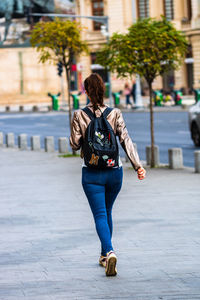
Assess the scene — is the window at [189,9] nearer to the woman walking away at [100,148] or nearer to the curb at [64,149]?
the curb at [64,149]

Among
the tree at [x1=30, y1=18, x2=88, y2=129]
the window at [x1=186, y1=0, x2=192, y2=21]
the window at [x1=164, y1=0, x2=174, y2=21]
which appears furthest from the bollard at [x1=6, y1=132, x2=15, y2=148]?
the window at [x1=164, y1=0, x2=174, y2=21]

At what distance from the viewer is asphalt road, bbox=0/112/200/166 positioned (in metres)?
21.8

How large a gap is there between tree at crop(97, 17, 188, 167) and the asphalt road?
2.28 metres

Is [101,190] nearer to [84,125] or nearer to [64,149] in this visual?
[84,125]

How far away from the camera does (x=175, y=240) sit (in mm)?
8047

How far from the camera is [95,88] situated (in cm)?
659

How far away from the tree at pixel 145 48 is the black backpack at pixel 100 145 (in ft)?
30.9

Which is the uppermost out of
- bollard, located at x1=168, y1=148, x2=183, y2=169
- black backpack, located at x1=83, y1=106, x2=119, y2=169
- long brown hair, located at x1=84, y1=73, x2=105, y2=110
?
long brown hair, located at x1=84, y1=73, x2=105, y2=110

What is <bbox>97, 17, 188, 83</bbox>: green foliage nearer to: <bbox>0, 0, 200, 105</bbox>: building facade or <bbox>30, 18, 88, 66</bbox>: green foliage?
<bbox>30, 18, 88, 66</bbox>: green foliage

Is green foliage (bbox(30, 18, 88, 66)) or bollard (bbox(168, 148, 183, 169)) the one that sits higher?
green foliage (bbox(30, 18, 88, 66))

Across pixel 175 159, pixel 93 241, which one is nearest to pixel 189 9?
pixel 175 159

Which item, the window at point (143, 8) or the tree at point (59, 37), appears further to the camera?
the window at point (143, 8)

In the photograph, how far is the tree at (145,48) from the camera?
16.1m

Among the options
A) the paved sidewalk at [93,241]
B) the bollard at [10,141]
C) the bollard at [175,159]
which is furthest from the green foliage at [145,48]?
the bollard at [10,141]
